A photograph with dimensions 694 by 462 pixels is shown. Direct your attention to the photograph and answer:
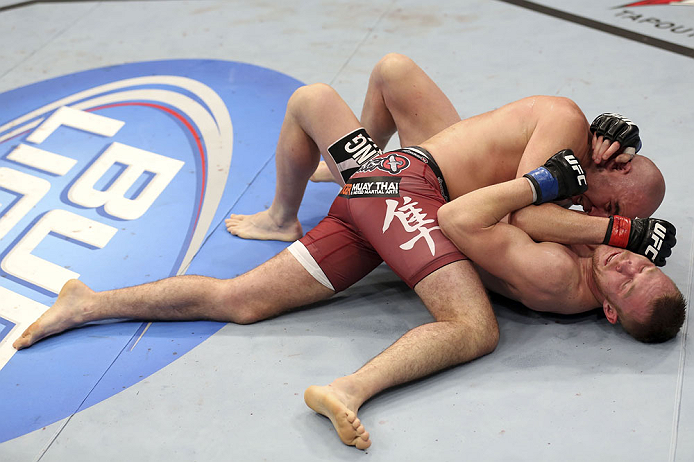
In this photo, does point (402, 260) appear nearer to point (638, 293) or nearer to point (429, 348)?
point (429, 348)

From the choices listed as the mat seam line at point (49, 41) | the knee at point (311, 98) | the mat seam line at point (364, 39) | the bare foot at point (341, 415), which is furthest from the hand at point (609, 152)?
the mat seam line at point (49, 41)

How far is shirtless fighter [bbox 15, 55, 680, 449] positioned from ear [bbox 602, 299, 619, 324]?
40cm

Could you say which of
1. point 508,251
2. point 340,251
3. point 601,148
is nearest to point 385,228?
point 340,251

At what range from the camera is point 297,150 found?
125 inches

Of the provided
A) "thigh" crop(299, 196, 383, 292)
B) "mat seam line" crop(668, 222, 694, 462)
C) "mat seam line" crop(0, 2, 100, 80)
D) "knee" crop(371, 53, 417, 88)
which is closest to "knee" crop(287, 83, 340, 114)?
"knee" crop(371, 53, 417, 88)

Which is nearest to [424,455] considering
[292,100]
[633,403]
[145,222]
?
[633,403]

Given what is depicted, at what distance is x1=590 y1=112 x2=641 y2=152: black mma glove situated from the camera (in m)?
2.62

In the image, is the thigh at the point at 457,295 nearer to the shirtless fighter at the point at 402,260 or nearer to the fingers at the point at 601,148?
the shirtless fighter at the point at 402,260

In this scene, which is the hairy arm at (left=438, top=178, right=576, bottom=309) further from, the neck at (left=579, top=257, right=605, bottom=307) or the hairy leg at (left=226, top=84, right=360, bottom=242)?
the hairy leg at (left=226, top=84, right=360, bottom=242)

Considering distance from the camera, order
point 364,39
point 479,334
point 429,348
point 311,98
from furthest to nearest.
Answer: point 364,39 < point 311,98 < point 479,334 < point 429,348

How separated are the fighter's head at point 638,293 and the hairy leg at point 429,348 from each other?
1.45 feet

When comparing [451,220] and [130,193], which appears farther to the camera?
[130,193]

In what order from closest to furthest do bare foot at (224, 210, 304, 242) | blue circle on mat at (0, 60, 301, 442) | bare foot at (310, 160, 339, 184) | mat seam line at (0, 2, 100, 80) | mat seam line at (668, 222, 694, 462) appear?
mat seam line at (668, 222, 694, 462)
blue circle on mat at (0, 60, 301, 442)
bare foot at (224, 210, 304, 242)
bare foot at (310, 160, 339, 184)
mat seam line at (0, 2, 100, 80)

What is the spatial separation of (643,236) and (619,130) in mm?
423
